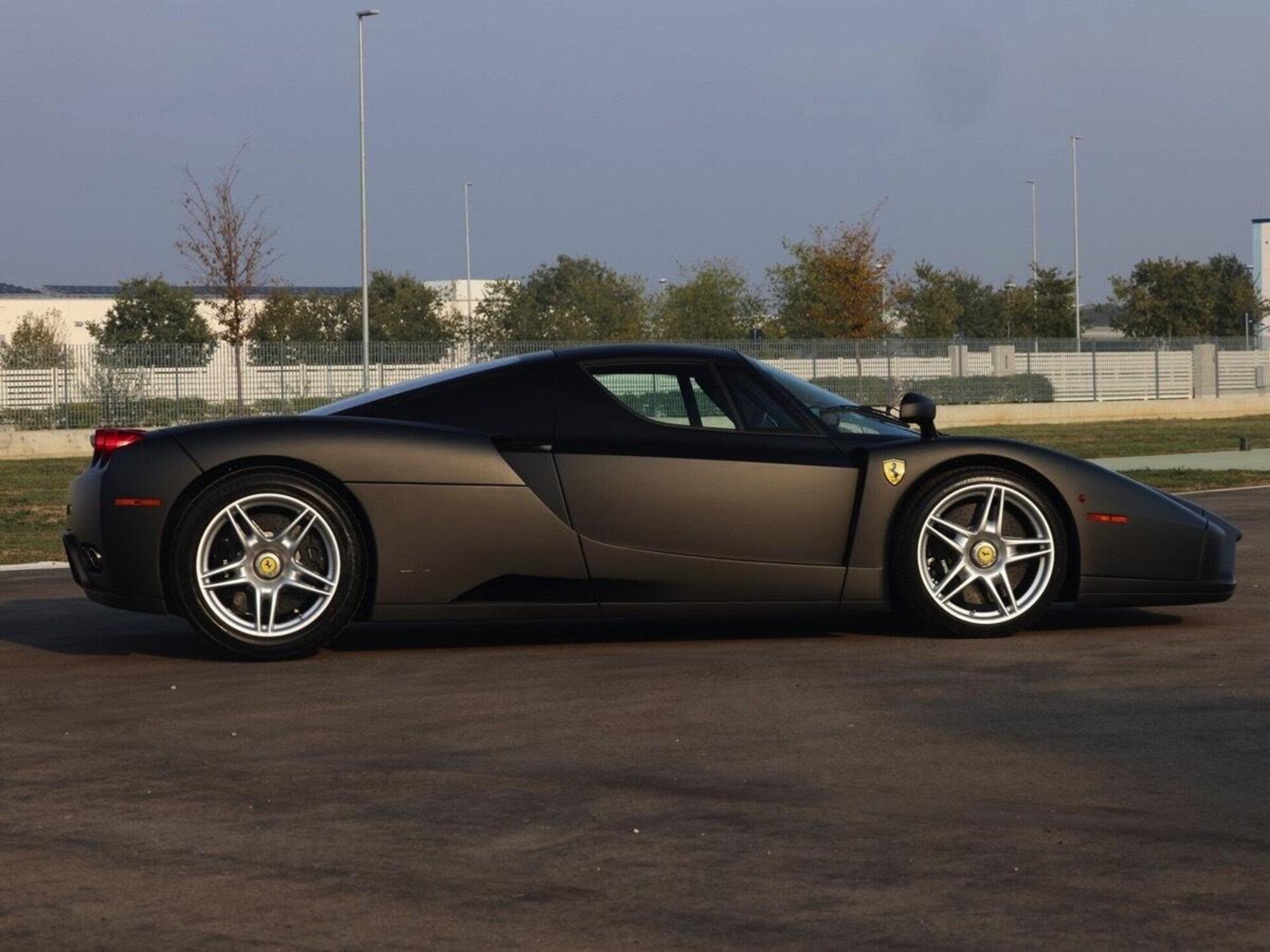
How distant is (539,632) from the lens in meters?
8.49

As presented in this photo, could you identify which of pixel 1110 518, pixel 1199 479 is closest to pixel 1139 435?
pixel 1199 479

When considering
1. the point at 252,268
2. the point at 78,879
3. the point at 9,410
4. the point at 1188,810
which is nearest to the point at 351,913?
the point at 78,879

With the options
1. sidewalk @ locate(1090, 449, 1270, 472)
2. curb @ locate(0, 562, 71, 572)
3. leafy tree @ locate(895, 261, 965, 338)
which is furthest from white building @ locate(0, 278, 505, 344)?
curb @ locate(0, 562, 71, 572)

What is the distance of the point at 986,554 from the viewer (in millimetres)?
7875

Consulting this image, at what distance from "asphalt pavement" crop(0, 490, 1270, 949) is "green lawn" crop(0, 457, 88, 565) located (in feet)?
18.3

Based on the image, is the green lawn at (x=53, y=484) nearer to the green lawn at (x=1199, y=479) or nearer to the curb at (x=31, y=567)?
the green lawn at (x=1199, y=479)

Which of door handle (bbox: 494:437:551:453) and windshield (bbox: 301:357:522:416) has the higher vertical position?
windshield (bbox: 301:357:522:416)

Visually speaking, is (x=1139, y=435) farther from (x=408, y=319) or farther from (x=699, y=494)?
(x=408, y=319)

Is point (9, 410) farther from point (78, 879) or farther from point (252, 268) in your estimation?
point (78, 879)

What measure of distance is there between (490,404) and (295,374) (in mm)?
27573

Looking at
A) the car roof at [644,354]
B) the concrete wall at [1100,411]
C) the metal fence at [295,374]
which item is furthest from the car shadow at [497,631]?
the concrete wall at [1100,411]

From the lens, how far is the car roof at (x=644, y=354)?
8.01 metres

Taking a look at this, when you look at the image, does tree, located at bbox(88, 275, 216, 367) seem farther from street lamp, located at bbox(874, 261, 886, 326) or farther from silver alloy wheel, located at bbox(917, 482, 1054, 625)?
silver alloy wheel, located at bbox(917, 482, 1054, 625)

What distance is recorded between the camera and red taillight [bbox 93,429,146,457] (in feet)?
25.2
